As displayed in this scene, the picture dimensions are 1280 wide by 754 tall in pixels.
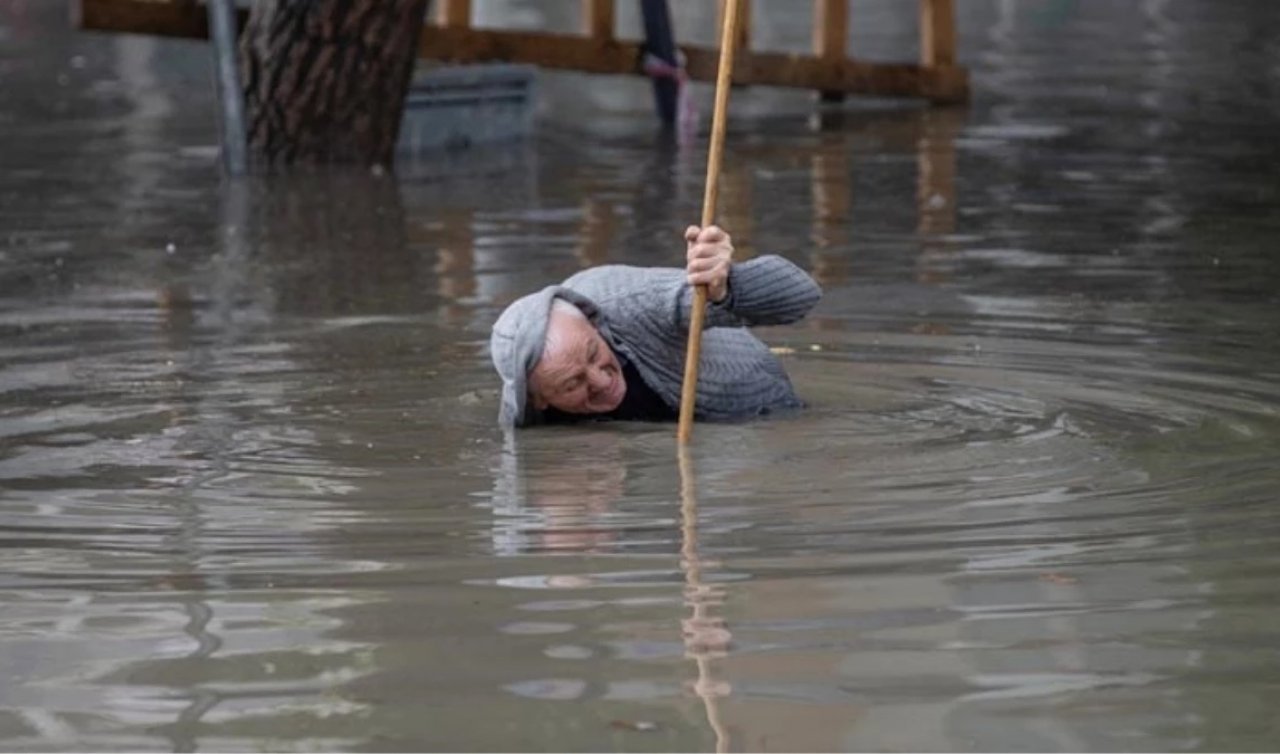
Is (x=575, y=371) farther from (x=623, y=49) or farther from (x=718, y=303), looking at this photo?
(x=623, y=49)

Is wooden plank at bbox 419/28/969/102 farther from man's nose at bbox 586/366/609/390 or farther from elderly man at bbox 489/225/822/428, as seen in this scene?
man's nose at bbox 586/366/609/390

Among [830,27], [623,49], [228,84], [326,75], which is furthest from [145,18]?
[830,27]

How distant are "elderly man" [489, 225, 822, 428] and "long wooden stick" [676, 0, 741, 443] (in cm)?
6

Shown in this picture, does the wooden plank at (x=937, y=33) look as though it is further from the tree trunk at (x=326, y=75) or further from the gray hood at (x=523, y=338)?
the gray hood at (x=523, y=338)

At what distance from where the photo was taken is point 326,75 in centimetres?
1552

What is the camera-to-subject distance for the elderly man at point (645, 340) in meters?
7.73

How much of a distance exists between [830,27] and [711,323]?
441 inches

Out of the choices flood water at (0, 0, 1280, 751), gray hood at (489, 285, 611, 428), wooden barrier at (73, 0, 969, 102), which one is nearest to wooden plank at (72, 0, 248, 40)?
wooden barrier at (73, 0, 969, 102)

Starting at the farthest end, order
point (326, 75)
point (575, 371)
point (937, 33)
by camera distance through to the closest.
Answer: point (937, 33)
point (326, 75)
point (575, 371)

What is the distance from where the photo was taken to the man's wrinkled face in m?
7.75

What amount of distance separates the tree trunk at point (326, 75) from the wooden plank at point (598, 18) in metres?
2.20

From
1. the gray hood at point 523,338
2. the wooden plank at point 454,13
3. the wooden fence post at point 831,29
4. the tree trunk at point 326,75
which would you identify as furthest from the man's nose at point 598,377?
the wooden fence post at point 831,29

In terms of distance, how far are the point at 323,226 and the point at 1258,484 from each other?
7216mm

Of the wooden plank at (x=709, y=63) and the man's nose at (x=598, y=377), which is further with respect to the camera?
the wooden plank at (x=709, y=63)
